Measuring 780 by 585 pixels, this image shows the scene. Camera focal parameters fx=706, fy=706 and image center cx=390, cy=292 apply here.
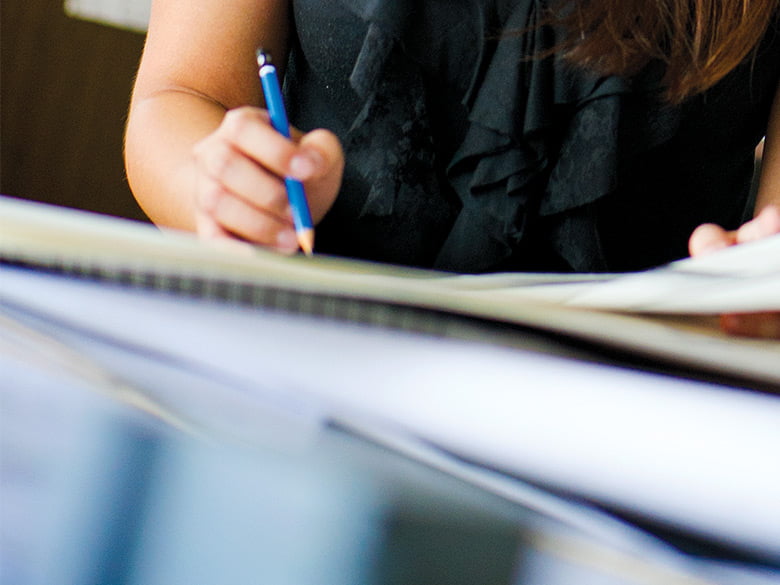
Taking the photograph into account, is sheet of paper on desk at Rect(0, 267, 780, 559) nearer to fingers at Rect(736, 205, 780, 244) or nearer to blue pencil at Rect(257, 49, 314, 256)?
blue pencil at Rect(257, 49, 314, 256)

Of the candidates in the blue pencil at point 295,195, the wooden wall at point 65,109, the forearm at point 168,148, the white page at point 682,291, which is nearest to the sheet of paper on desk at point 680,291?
the white page at point 682,291

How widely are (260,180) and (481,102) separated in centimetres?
28

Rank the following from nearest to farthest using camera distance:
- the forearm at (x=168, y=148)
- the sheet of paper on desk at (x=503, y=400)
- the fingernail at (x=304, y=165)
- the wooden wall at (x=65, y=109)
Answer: the sheet of paper on desk at (x=503, y=400), the fingernail at (x=304, y=165), the forearm at (x=168, y=148), the wooden wall at (x=65, y=109)

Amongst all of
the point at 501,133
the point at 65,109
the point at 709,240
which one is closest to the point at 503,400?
the point at 709,240

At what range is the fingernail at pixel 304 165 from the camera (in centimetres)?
28

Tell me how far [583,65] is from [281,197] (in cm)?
31

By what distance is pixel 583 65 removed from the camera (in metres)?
0.52

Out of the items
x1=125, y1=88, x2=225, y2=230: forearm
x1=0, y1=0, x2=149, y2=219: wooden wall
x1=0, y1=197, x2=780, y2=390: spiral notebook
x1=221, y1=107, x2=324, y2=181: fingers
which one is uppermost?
x1=221, y1=107, x2=324, y2=181: fingers

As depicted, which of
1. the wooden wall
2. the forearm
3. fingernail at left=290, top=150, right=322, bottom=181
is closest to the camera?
fingernail at left=290, top=150, right=322, bottom=181

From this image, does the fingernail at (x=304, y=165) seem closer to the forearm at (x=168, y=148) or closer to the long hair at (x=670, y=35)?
the forearm at (x=168, y=148)

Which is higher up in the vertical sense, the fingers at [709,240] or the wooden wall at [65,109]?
the fingers at [709,240]

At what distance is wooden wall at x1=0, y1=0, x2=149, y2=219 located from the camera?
162cm

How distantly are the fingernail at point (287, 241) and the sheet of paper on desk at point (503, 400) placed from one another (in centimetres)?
13

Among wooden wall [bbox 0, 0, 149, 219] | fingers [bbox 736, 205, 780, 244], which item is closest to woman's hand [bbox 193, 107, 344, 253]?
fingers [bbox 736, 205, 780, 244]
